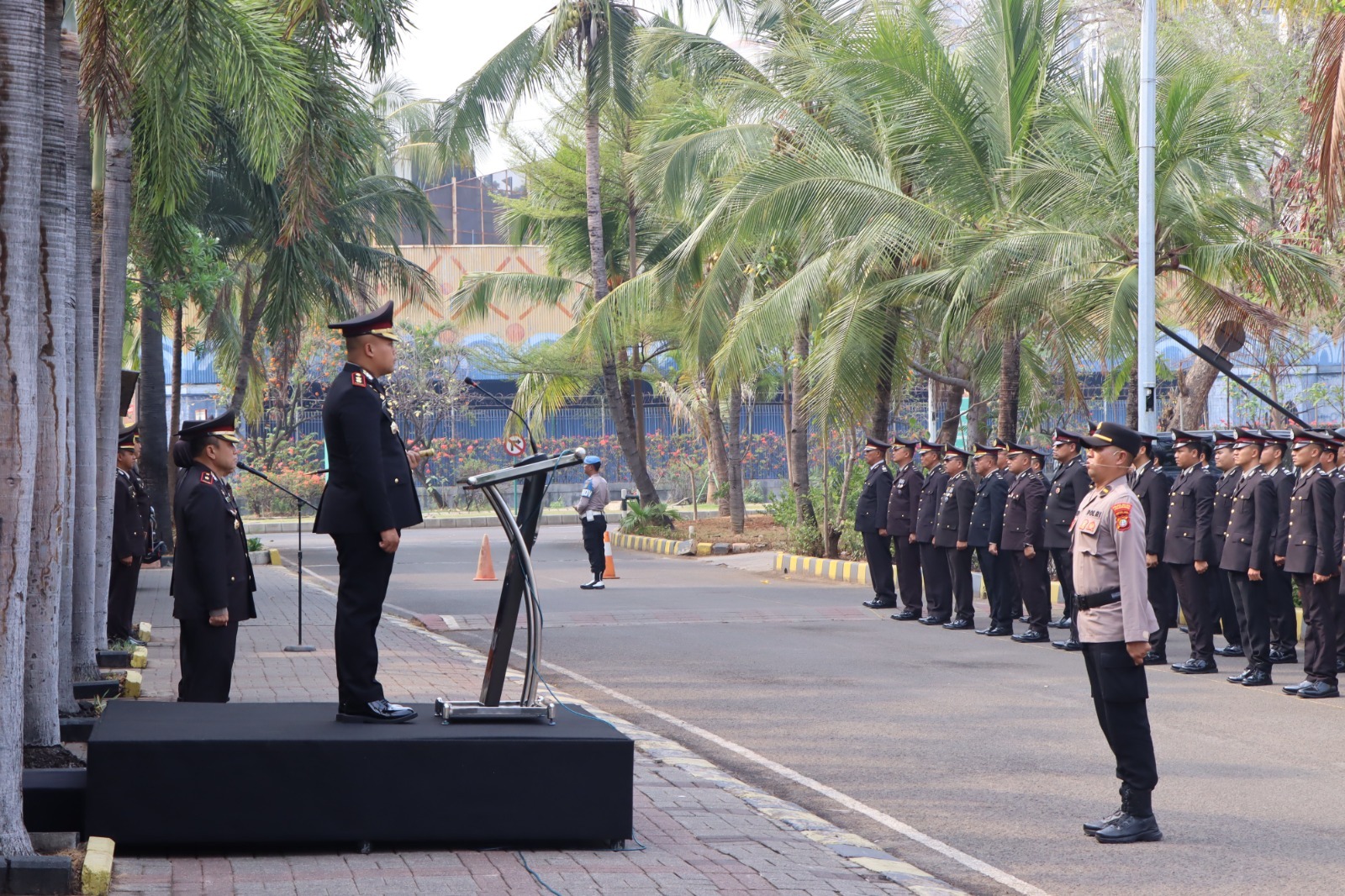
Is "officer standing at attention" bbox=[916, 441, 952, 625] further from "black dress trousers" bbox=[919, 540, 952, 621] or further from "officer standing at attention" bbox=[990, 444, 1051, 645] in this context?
"officer standing at attention" bbox=[990, 444, 1051, 645]

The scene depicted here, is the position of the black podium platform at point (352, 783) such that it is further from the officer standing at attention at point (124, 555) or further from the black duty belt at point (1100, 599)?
the officer standing at attention at point (124, 555)

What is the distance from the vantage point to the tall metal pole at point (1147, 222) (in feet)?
52.4

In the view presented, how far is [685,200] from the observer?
2689cm

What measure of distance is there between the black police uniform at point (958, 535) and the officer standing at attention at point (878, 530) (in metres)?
1.34

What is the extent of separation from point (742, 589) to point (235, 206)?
11363 mm

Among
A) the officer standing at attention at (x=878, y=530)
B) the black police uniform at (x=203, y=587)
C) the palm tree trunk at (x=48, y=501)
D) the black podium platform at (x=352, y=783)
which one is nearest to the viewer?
the black podium platform at (x=352, y=783)

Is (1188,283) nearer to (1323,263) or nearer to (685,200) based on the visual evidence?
(1323,263)

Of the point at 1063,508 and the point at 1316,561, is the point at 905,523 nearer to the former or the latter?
the point at 1063,508

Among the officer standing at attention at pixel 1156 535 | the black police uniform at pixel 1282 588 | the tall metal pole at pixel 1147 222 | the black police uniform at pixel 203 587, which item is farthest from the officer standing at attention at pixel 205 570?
the tall metal pole at pixel 1147 222

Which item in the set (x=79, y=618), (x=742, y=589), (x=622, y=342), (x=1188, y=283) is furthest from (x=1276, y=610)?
(x=622, y=342)

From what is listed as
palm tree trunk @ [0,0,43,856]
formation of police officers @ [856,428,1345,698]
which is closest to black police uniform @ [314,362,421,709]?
palm tree trunk @ [0,0,43,856]

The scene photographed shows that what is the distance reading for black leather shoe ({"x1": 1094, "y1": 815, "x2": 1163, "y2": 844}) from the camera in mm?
6398

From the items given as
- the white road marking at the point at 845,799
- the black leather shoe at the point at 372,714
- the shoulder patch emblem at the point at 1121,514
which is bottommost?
the white road marking at the point at 845,799

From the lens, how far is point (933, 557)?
51.8 ft
